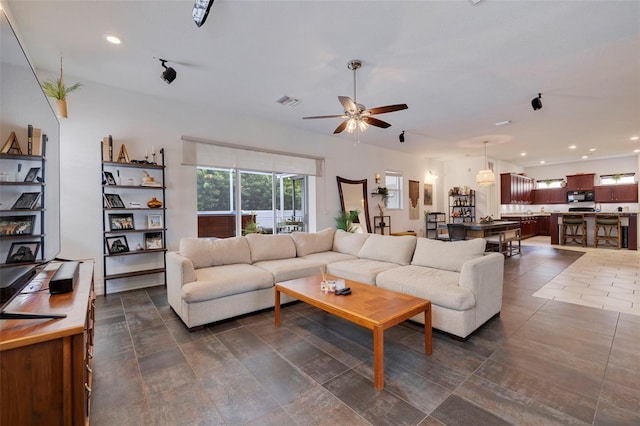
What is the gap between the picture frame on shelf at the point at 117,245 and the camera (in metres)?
3.99

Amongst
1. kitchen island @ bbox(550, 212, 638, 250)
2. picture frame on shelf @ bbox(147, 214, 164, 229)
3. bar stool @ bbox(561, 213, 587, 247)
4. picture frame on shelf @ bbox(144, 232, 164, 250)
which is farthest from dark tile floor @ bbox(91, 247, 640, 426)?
bar stool @ bbox(561, 213, 587, 247)

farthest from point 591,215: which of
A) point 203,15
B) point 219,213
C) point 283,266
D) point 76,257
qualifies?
point 76,257

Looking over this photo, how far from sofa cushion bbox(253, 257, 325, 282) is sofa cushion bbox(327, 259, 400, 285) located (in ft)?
0.68

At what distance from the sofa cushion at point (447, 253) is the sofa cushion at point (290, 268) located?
1274 mm

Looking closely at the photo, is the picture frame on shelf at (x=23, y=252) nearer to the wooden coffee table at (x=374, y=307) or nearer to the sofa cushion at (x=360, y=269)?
the wooden coffee table at (x=374, y=307)

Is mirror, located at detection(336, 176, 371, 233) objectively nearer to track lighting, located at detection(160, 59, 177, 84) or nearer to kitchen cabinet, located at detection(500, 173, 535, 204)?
track lighting, located at detection(160, 59, 177, 84)

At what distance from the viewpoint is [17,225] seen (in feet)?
4.49

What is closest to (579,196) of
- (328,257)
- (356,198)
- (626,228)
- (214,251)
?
(626,228)

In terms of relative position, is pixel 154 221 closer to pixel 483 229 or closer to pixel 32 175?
pixel 32 175

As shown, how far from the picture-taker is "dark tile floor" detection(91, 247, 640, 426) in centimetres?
168

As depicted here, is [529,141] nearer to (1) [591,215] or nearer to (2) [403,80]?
(1) [591,215]

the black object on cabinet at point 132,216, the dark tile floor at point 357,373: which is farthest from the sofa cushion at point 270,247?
the black object on cabinet at point 132,216

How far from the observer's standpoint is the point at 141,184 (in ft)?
14.0

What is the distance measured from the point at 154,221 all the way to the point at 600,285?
6815 mm
